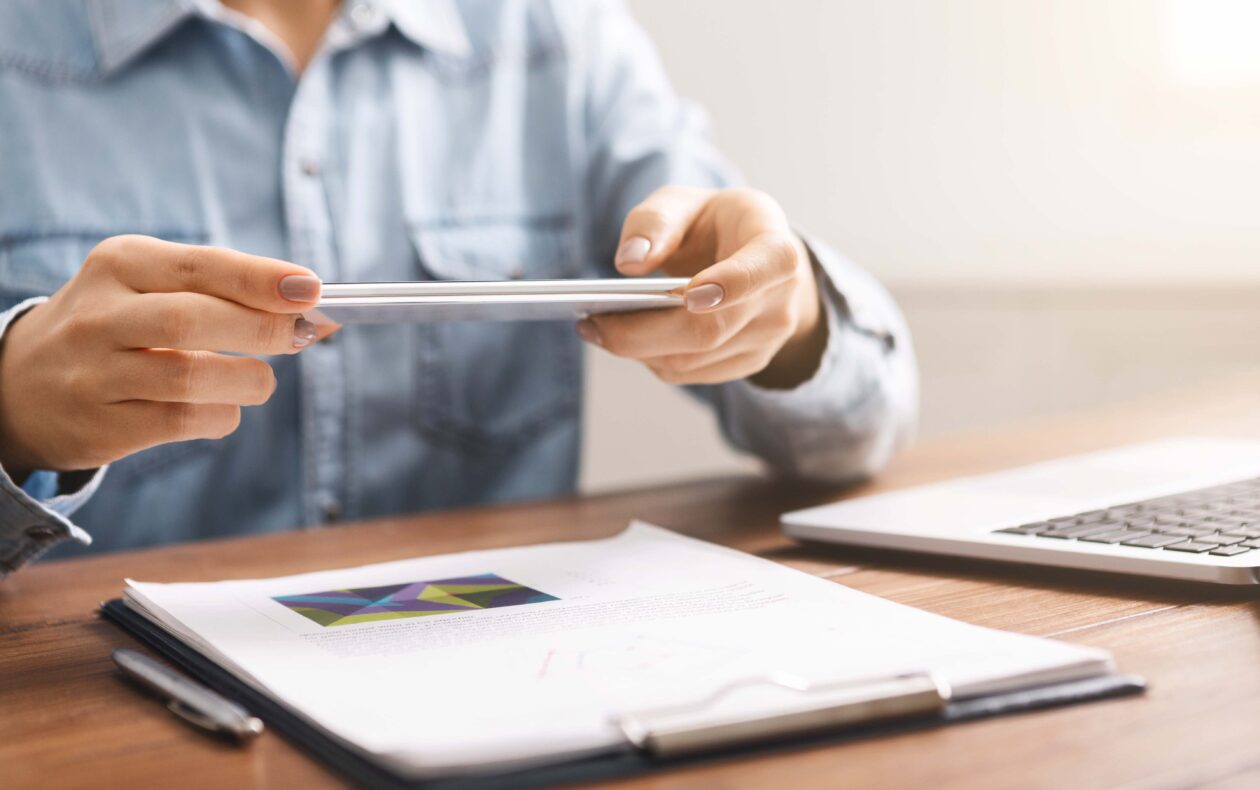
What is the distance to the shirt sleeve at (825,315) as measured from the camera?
0.80 m

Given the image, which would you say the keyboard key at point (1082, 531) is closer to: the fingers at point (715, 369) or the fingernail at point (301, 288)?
→ the fingers at point (715, 369)

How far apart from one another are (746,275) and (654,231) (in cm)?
9

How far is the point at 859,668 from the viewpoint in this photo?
0.37 metres

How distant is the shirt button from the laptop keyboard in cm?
47

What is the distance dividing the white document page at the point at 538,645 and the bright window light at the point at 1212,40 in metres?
1.38

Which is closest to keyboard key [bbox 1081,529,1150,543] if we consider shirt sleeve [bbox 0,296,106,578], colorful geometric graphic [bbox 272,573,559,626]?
colorful geometric graphic [bbox 272,573,559,626]

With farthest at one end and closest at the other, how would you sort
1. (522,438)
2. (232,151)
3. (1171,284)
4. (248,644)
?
(1171,284) < (522,438) < (232,151) < (248,644)

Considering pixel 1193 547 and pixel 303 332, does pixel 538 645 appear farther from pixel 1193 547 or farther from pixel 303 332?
pixel 1193 547

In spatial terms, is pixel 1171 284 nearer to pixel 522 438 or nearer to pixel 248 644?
pixel 522 438

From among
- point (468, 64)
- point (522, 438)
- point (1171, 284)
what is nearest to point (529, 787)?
point (522, 438)

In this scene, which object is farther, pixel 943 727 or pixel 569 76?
pixel 569 76

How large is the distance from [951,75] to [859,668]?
1497mm

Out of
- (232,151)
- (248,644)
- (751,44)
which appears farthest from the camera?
(751,44)

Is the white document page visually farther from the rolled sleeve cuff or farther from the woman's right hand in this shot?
the rolled sleeve cuff
